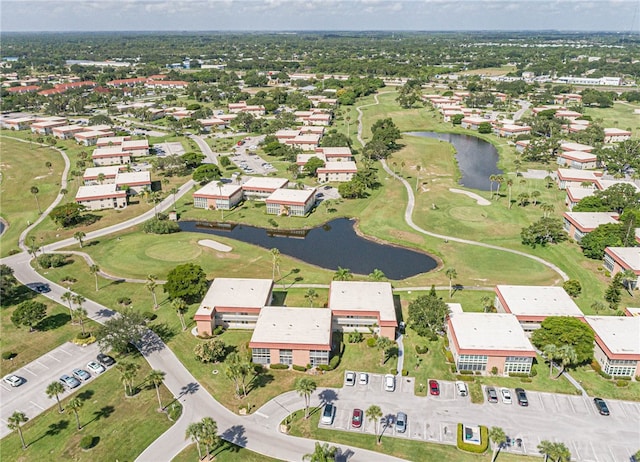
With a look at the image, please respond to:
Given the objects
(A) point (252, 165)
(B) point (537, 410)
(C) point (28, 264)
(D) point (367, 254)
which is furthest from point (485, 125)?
(C) point (28, 264)

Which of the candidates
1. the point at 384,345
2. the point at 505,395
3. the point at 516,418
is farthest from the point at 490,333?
the point at 384,345

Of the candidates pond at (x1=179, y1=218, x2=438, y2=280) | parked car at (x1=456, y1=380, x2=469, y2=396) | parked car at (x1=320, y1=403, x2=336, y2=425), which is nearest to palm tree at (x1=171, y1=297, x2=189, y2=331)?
parked car at (x1=320, y1=403, x2=336, y2=425)

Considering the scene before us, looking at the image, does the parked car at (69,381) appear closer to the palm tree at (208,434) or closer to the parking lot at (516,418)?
the palm tree at (208,434)

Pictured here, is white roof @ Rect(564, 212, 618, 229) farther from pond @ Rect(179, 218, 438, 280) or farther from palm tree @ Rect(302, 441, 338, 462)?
palm tree @ Rect(302, 441, 338, 462)

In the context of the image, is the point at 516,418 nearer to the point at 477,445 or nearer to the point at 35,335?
the point at 477,445

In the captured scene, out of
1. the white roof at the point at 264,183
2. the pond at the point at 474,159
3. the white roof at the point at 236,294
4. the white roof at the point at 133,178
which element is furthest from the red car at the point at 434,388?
the white roof at the point at 133,178
